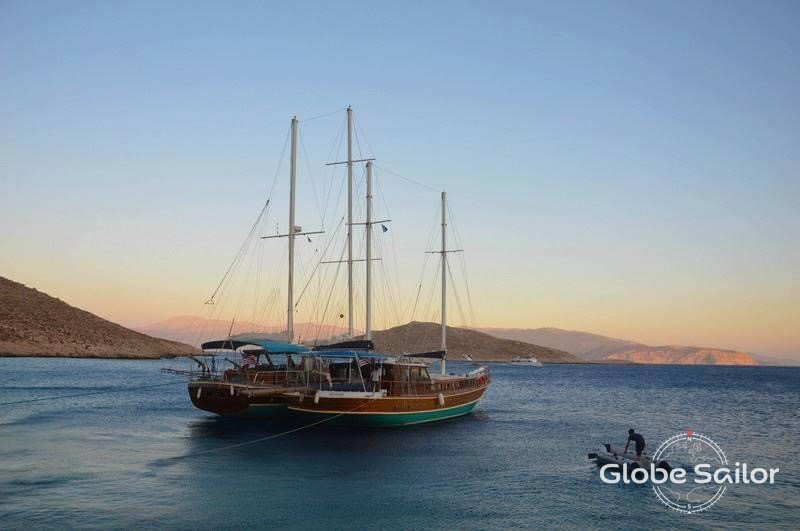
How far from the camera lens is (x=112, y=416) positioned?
4616cm

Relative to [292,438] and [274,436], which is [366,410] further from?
[274,436]

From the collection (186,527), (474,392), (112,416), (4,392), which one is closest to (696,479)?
(186,527)

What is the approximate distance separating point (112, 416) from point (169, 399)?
16.6 meters

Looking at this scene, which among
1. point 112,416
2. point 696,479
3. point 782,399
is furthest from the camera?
point 782,399

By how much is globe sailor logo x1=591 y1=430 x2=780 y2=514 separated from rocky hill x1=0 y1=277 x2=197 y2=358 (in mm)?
124200

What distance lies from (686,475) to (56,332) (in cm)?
13971

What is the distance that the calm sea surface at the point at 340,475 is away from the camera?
21594 mm

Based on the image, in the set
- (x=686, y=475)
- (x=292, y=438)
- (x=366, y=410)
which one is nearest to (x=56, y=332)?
(x=292, y=438)

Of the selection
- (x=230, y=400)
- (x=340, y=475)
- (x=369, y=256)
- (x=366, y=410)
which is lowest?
(x=340, y=475)

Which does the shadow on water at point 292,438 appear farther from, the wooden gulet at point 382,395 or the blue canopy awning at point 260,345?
the blue canopy awning at point 260,345

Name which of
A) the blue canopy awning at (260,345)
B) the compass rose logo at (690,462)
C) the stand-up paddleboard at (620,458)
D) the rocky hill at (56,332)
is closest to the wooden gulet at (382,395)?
the blue canopy awning at (260,345)

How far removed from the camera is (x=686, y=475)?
97.8 feet

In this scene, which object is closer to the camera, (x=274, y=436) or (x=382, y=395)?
(x=274, y=436)

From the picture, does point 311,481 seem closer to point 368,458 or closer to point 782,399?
point 368,458
